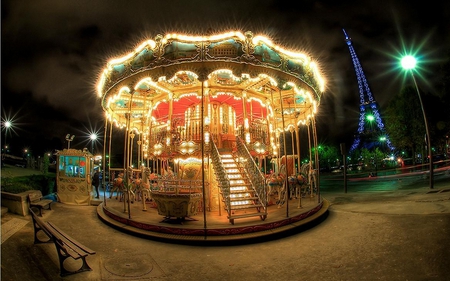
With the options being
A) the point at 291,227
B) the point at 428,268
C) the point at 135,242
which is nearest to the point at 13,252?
the point at 135,242

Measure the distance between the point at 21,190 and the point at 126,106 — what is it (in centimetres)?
670

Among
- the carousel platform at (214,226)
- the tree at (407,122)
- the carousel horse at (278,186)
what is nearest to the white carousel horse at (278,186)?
the carousel horse at (278,186)

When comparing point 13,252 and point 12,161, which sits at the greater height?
point 12,161

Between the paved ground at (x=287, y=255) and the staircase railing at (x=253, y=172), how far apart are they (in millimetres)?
1582

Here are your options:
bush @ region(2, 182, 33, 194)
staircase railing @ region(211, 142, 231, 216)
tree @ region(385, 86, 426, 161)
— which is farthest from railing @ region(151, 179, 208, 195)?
tree @ region(385, 86, 426, 161)

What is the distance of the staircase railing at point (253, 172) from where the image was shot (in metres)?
8.42

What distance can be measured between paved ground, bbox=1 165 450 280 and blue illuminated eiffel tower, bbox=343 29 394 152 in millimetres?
74075

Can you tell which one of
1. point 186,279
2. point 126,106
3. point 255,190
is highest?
point 126,106

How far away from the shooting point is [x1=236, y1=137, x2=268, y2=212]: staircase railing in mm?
8422

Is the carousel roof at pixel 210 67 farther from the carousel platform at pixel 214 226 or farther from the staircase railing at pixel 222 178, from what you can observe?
the carousel platform at pixel 214 226

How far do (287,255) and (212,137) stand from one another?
621 centimetres

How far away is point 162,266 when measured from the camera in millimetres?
5625

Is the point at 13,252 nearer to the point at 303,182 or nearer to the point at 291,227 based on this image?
the point at 291,227

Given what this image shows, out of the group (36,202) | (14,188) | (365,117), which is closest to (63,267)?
(36,202)
